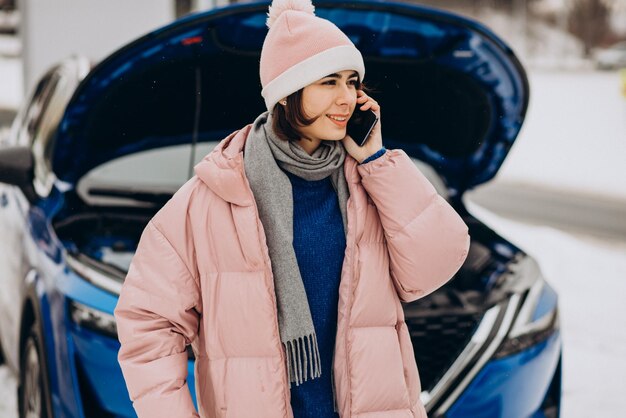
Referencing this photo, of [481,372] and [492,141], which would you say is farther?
[492,141]

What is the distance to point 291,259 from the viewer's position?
5.32ft

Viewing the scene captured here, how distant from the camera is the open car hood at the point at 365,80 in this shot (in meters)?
2.37

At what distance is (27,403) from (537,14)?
62546mm

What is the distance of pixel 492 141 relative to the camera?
2812 mm

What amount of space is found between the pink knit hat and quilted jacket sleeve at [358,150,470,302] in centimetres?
21

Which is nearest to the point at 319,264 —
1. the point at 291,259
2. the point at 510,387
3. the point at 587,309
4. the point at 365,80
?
the point at 291,259

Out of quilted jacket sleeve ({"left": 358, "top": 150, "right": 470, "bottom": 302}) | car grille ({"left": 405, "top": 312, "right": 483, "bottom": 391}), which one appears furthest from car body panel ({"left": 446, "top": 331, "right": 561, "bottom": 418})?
quilted jacket sleeve ({"left": 358, "top": 150, "right": 470, "bottom": 302})

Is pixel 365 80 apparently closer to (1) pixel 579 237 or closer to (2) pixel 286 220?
(2) pixel 286 220

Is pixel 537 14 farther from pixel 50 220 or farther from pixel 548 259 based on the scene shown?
pixel 50 220

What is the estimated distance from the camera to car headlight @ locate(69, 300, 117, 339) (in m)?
2.37

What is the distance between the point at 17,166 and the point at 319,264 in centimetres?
174

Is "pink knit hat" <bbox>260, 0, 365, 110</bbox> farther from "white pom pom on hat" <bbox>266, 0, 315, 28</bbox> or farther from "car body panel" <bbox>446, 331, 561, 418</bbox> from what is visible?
"car body panel" <bbox>446, 331, 561, 418</bbox>

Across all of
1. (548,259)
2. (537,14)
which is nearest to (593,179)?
(548,259)

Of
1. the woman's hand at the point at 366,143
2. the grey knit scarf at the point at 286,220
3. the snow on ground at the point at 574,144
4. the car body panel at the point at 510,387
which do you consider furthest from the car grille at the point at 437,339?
the snow on ground at the point at 574,144
